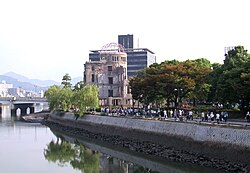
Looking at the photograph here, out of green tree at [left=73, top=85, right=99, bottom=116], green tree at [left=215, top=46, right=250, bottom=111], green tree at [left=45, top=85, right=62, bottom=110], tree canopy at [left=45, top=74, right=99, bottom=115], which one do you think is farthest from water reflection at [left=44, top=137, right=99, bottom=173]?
green tree at [left=45, top=85, right=62, bottom=110]

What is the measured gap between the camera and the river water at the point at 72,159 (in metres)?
37.5

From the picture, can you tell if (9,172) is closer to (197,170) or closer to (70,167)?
(70,167)

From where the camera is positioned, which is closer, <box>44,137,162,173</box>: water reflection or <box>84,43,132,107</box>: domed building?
<box>44,137,162,173</box>: water reflection

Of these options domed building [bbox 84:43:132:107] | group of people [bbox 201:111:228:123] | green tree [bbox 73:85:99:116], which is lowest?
Answer: group of people [bbox 201:111:228:123]

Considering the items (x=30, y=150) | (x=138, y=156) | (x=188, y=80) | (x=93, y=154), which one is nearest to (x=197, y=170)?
(x=138, y=156)

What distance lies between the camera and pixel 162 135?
45.1 m

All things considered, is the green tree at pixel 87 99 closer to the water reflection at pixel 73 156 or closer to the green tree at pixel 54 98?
the water reflection at pixel 73 156

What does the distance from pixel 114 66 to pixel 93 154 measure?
62.6 m

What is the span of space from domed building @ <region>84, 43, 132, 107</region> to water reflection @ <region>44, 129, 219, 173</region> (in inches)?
1842

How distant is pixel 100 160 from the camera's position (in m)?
43.6

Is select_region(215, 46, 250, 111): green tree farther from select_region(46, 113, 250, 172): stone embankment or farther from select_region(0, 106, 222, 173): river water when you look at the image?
select_region(0, 106, 222, 173): river water

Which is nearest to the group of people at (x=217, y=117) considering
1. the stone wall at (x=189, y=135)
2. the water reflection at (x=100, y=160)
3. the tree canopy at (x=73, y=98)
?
the stone wall at (x=189, y=135)

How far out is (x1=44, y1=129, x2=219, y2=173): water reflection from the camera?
1435 inches

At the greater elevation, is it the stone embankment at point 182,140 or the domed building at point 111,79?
the domed building at point 111,79
